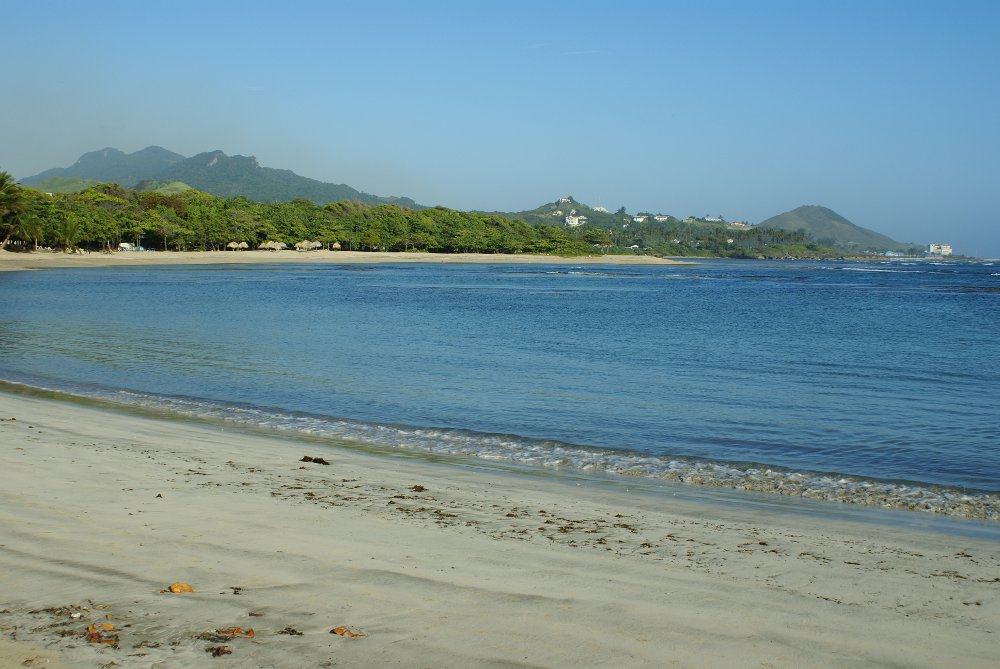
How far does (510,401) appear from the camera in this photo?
14.8 m

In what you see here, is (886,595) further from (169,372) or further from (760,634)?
(169,372)

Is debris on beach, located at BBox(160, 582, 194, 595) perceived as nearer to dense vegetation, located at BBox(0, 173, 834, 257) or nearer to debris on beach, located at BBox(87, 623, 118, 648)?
debris on beach, located at BBox(87, 623, 118, 648)

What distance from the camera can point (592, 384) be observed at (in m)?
17.1

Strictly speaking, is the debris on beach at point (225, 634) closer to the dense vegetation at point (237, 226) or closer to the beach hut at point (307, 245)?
the dense vegetation at point (237, 226)

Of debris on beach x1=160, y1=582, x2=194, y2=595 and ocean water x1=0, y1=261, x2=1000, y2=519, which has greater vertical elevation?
debris on beach x1=160, y1=582, x2=194, y2=595

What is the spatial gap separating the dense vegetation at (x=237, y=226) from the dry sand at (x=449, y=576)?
88.3m

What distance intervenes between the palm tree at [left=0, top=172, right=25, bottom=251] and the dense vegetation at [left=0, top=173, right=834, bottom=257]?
11 centimetres

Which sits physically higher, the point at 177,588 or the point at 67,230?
the point at 67,230

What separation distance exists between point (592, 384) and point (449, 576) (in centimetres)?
1191

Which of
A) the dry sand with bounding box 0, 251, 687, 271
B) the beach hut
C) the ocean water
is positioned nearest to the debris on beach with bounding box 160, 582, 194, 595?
the ocean water

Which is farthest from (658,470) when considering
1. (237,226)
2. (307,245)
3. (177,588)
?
(307,245)

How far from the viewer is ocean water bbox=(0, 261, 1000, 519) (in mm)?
10781

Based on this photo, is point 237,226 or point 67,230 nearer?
point 67,230

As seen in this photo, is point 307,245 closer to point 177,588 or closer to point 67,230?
point 67,230
